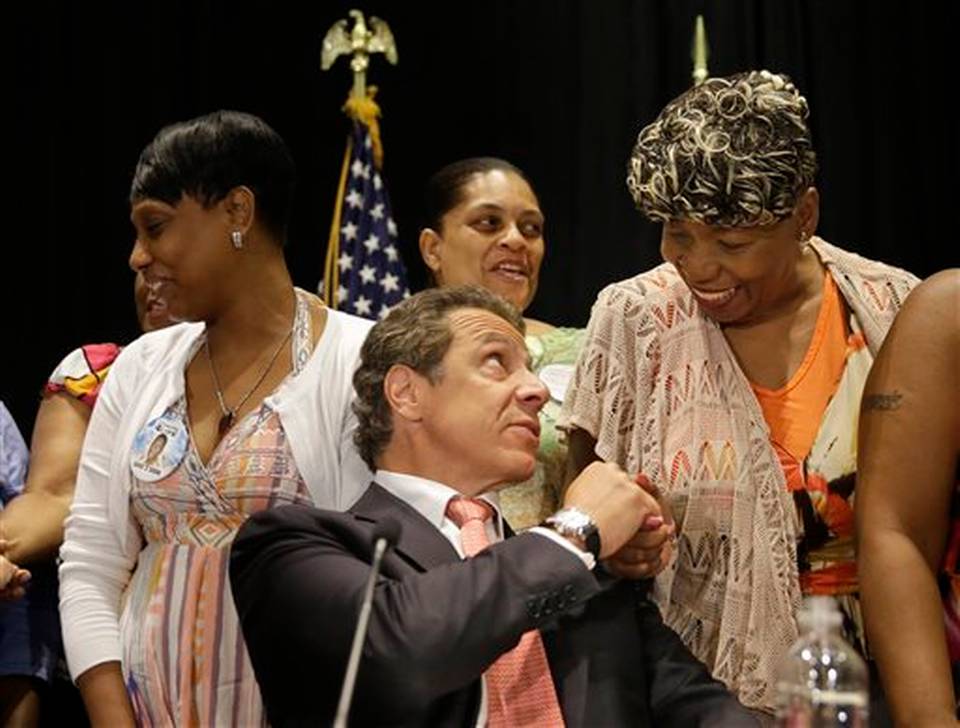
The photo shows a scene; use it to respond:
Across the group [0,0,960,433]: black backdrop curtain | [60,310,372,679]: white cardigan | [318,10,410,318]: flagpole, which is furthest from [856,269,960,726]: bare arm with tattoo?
[318,10,410,318]: flagpole

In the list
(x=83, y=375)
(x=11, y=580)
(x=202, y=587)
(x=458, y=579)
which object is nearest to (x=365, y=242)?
(x=83, y=375)

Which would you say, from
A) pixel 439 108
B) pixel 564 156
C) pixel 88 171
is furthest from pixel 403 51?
pixel 88 171

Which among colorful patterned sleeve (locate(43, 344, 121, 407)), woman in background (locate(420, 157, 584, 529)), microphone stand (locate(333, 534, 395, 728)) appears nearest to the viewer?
microphone stand (locate(333, 534, 395, 728))

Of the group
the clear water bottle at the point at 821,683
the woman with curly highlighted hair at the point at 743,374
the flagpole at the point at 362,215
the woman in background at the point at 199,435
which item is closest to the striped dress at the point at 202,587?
the woman in background at the point at 199,435

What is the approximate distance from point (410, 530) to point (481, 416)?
211 mm

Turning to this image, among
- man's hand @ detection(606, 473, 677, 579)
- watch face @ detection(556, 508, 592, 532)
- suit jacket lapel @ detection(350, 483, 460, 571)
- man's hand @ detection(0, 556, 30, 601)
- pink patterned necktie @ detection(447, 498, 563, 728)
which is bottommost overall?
man's hand @ detection(0, 556, 30, 601)

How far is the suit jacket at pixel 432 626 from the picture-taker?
2355 mm

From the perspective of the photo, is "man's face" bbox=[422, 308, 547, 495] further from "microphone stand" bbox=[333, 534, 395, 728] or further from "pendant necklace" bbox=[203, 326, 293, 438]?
"microphone stand" bbox=[333, 534, 395, 728]

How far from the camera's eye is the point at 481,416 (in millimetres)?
2734

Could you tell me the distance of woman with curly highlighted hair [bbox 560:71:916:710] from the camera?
9.43 ft

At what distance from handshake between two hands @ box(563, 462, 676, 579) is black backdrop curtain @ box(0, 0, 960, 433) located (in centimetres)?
273

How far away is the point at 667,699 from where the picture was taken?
2.69 m

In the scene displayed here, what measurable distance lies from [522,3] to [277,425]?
2.88 m

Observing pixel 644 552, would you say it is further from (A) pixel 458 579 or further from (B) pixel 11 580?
(B) pixel 11 580
